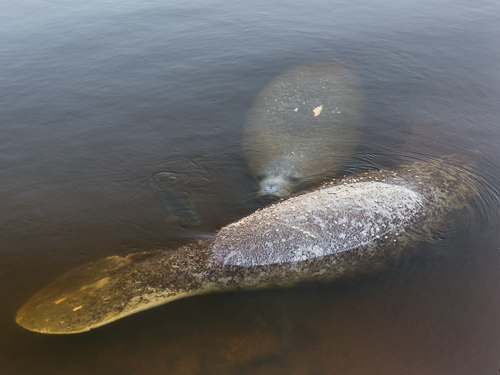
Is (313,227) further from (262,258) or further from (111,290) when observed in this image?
(111,290)

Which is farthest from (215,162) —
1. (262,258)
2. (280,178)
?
(262,258)

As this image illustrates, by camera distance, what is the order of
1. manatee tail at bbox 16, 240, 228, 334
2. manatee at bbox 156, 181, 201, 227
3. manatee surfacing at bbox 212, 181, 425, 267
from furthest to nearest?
manatee at bbox 156, 181, 201, 227, manatee surfacing at bbox 212, 181, 425, 267, manatee tail at bbox 16, 240, 228, 334

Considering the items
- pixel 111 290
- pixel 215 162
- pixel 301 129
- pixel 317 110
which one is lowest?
pixel 111 290

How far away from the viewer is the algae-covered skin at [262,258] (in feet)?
15.1

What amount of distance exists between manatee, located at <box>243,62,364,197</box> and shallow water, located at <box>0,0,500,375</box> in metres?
0.35

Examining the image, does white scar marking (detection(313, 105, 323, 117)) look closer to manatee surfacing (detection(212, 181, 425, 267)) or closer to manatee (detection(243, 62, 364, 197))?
manatee (detection(243, 62, 364, 197))

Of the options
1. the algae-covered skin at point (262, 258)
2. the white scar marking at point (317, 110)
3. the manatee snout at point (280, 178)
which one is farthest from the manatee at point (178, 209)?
the white scar marking at point (317, 110)

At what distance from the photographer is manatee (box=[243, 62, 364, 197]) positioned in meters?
6.77

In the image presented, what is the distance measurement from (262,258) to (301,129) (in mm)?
3549

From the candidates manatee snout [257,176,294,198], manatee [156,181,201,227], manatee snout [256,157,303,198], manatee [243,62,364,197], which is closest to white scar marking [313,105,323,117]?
manatee [243,62,364,197]

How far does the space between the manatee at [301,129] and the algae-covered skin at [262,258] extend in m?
0.99

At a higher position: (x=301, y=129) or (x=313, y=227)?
(x=301, y=129)

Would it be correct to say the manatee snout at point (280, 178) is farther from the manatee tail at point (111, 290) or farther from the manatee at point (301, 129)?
the manatee tail at point (111, 290)

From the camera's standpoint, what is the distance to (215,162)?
290 inches
